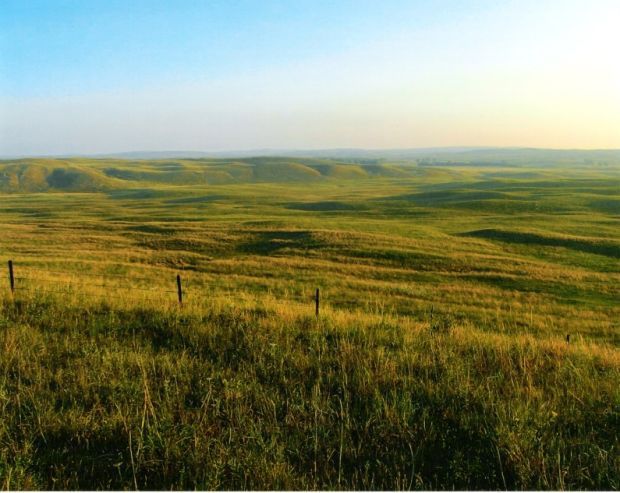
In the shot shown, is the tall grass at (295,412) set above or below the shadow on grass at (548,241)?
above

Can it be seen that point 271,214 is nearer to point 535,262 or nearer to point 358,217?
point 358,217

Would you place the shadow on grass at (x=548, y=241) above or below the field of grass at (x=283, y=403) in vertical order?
below

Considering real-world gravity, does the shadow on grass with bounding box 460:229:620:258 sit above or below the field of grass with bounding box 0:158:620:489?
below

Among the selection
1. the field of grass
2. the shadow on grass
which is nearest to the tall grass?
the field of grass

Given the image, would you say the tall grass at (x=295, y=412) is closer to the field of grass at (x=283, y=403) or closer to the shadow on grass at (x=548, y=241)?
the field of grass at (x=283, y=403)

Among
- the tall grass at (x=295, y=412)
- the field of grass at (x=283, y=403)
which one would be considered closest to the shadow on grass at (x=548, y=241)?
the field of grass at (x=283, y=403)

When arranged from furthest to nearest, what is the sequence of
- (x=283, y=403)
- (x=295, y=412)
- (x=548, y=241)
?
(x=548, y=241) < (x=283, y=403) < (x=295, y=412)

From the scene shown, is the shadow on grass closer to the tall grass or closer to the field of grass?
the field of grass

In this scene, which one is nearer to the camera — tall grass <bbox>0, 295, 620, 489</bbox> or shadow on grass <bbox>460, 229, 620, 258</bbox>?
tall grass <bbox>0, 295, 620, 489</bbox>

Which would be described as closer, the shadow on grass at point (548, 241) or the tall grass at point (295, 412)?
the tall grass at point (295, 412)

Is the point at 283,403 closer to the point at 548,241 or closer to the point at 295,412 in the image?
the point at 295,412

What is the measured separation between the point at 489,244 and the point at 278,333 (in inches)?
1718

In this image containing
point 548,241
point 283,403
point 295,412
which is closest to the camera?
point 295,412

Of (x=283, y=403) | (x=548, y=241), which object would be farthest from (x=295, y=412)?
(x=548, y=241)
